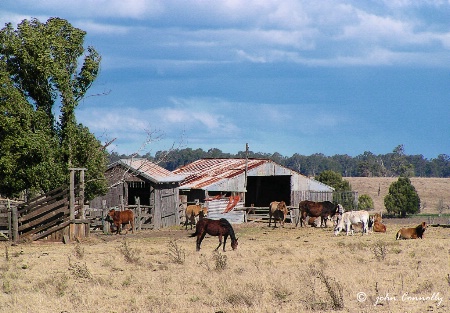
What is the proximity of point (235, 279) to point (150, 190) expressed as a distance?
→ 22.2 m

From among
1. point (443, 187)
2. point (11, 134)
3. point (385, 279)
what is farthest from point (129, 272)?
point (443, 187)

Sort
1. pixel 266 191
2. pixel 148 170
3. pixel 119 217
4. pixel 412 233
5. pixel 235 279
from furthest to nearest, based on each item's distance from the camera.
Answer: pixel 266 191, pixel 148 170, pixel 119 217, pixel 412 233, pixel 235 279

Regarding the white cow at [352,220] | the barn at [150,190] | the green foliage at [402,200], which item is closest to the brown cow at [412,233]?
the white cow at [352,220]

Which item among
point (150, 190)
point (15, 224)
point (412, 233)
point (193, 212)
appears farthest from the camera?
point (150, 190)

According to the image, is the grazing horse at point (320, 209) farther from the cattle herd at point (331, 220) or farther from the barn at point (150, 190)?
the barn at point (150, 190)

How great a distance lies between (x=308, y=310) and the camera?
479 inches

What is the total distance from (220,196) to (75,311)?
96.2 ft

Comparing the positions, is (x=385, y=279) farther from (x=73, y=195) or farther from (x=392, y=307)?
(x=73, y=195)

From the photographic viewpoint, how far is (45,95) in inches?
1140

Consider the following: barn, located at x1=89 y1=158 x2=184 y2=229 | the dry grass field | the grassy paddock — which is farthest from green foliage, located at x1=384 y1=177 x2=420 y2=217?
the grassy paddock

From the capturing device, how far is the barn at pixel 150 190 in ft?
121

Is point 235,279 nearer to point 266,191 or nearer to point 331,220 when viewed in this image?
point 331,220

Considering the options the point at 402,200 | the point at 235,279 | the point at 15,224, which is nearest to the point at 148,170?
the point at 15,224

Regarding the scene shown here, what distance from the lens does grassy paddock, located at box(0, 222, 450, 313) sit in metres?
12.8
